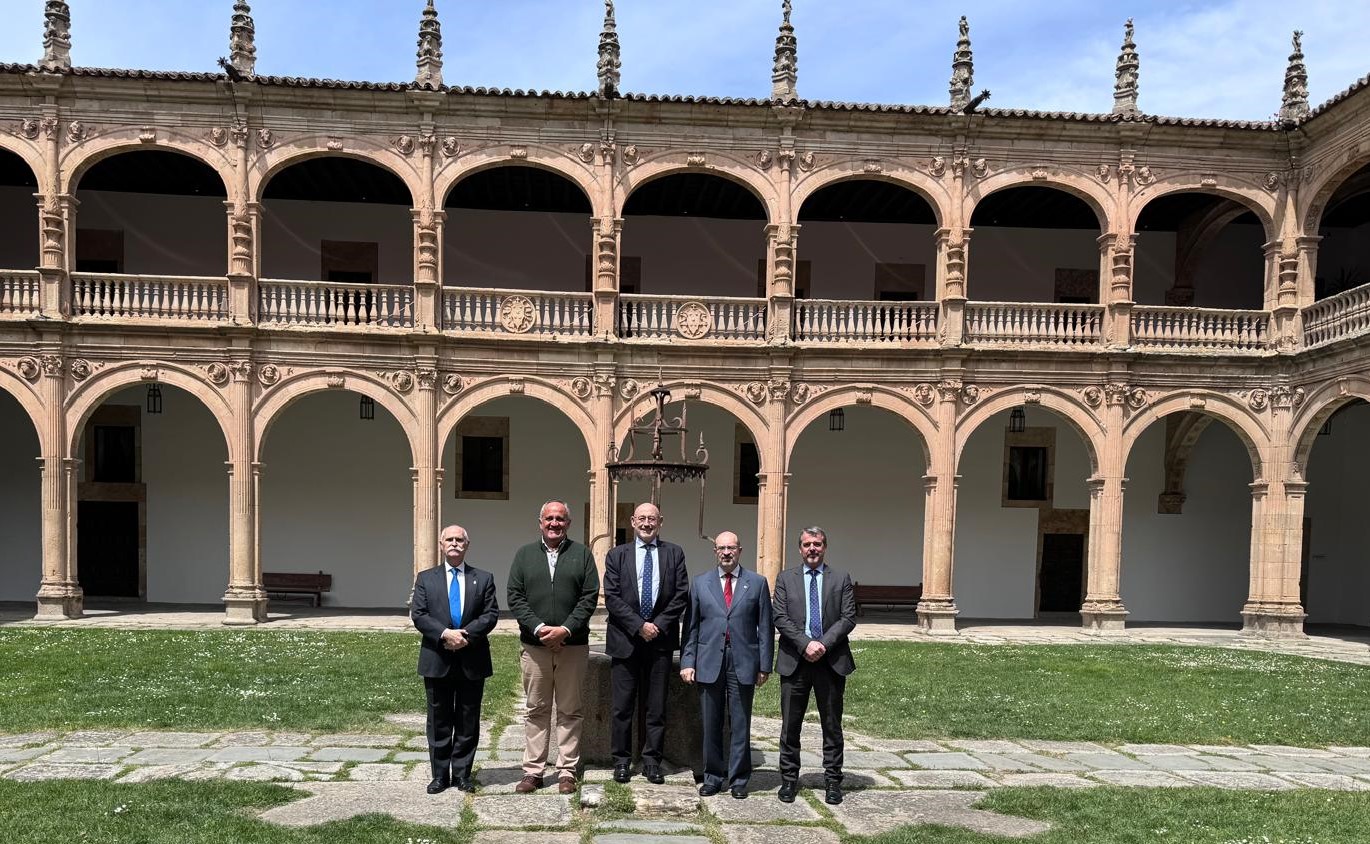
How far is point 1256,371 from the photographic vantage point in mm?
17766

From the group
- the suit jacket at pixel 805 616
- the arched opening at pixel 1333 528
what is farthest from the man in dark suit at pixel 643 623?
the arched opening at pixel 1333 528

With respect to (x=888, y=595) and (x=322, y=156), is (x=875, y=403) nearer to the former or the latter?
(x=888, y=595)

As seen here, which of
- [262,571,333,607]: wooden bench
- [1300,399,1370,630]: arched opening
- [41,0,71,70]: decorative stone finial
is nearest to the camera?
[41,0,71,70]: decorative stone finial

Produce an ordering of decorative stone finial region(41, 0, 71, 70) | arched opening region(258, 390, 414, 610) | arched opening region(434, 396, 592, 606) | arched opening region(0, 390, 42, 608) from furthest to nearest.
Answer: arched opening region(434, 396, 592, 606) < arched opening region(258, 390, 414, 610) < arched opening region(0, 390, 42, 608) < decorative stone finial region(41, 0, 71, 70)

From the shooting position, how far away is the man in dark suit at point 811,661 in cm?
643

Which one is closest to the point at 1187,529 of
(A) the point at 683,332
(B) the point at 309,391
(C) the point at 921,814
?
(A) the point at 683,332

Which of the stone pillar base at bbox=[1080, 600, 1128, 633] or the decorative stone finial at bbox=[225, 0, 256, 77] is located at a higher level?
the decorative stone finial at bbox=[225, 0, 256, 77]

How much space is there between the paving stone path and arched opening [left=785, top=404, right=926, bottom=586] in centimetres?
1137

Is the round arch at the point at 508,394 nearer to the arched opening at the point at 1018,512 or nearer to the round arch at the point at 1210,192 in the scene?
the arched opening at the point at 1018,512

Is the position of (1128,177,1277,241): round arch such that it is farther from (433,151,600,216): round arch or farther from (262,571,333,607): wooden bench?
(262,571,333,607): wooden bench

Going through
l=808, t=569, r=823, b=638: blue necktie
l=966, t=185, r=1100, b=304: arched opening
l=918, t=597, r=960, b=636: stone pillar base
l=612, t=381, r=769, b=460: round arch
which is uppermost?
l=966, t=185, r=1100, b=304: arched opening

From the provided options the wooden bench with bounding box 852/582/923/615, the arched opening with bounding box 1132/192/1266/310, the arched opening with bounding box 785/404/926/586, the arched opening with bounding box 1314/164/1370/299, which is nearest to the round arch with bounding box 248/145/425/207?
the arched opening with bounding box 785/404/926/586

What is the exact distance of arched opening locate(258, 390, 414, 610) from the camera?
19781 mm

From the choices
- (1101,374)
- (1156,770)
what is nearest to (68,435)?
(1156,770)
